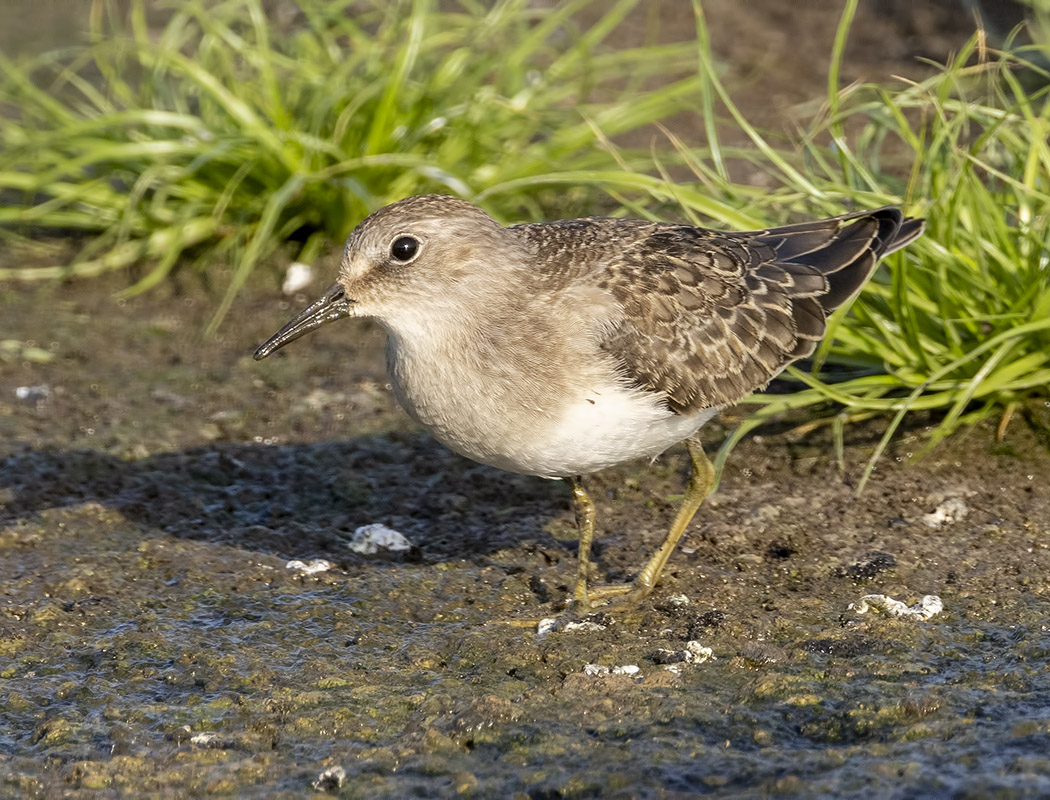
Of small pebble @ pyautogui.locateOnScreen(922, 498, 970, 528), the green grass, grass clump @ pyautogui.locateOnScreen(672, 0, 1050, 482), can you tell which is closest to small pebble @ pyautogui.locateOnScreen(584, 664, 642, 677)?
grass clump @ pyautogui.locateOnScreen(672, 0, 1050, 482)

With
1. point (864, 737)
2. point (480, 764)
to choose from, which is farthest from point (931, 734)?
point (480, 764)

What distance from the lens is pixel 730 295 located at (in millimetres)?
5176

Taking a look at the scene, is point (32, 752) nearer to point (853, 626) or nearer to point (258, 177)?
point (853, 626)

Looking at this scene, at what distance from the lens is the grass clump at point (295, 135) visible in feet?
25.6

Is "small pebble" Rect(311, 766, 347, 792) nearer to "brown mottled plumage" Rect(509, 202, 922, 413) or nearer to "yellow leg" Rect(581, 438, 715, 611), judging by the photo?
"yellow leg" Rect(581, 438, 715, 611)

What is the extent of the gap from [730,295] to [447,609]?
1.61 metres

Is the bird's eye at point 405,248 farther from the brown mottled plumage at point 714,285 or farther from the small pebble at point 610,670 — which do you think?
the small pebble at point 610,670

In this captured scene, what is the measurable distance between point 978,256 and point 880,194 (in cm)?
50

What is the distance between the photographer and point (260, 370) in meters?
7.17

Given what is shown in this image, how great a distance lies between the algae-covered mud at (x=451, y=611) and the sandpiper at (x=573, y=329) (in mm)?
487

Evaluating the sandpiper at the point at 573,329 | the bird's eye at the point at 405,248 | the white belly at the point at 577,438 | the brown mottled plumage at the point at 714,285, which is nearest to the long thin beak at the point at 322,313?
the sandpiper at the point at 573,329

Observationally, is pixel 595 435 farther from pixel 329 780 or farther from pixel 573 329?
Answer: pixel 329 780

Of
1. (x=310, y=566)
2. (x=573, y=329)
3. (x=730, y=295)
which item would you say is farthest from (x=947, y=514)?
(x=310, y=566)

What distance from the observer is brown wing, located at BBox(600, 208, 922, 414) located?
490 cm
